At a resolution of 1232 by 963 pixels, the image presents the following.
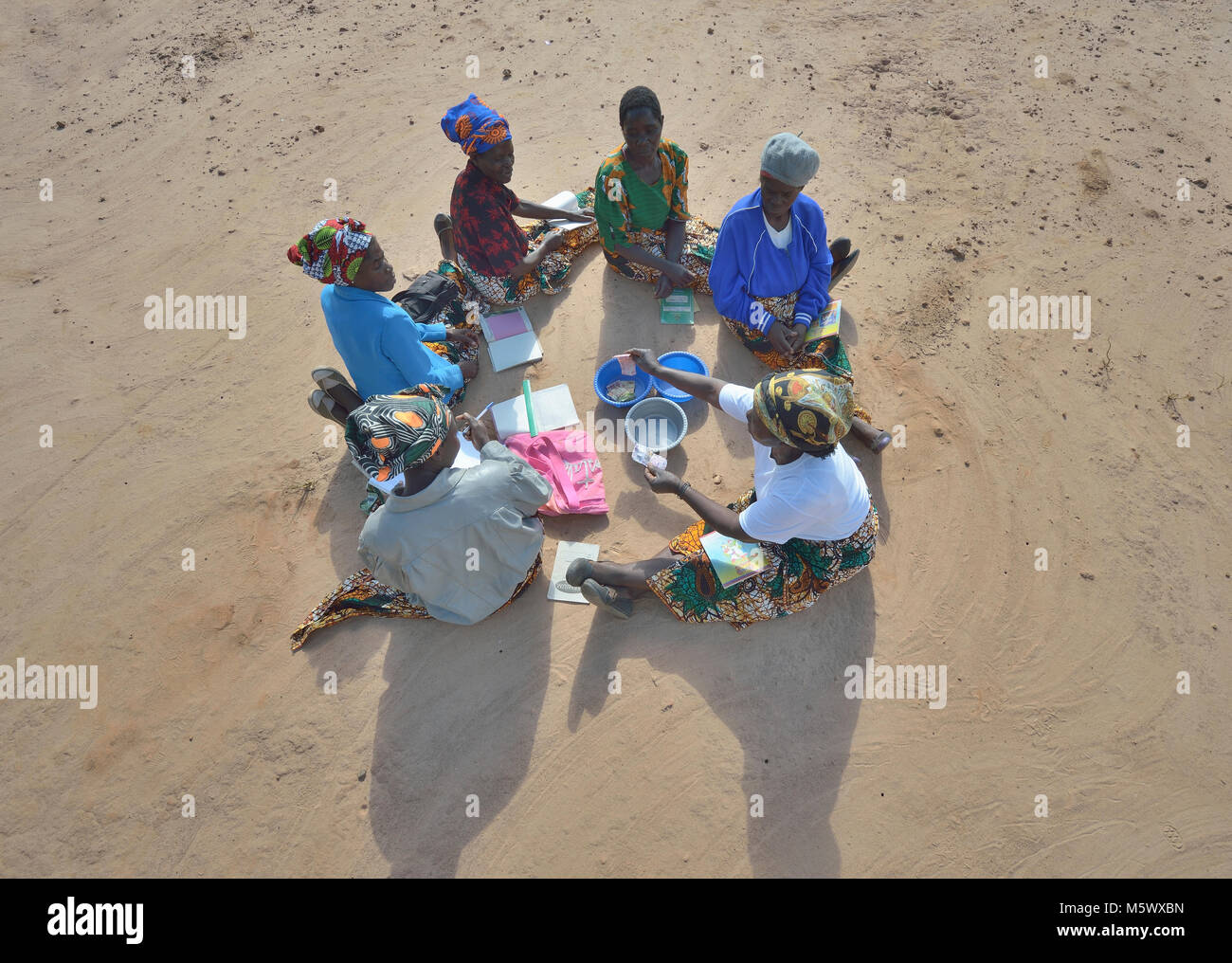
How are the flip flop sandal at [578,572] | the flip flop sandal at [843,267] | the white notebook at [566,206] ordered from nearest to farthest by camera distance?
the flip flop sandal at [578,572], the flip flop sandal at [843,267], the white notebook at [566,206]

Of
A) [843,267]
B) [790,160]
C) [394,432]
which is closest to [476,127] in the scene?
[790,160]

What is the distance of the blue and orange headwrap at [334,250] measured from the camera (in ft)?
12.8

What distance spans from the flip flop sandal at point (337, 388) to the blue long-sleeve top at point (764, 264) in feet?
8.28

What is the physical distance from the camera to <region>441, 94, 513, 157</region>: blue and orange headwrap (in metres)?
4.55

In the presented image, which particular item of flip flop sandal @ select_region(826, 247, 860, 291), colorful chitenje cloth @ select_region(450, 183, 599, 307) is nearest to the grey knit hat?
flip flop sandal @ select_region(826, 247, 860, 291)

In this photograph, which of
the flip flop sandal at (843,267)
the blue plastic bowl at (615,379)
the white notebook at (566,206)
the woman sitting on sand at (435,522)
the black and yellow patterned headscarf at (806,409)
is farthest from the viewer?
the white notebook at (566,206)

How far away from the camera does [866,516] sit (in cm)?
382

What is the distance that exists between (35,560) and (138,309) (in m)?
2.30

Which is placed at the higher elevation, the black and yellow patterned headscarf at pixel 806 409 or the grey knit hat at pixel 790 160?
the grey knit hat at pixel 790 160

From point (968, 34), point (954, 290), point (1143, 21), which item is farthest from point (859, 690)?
point (1143, 21)

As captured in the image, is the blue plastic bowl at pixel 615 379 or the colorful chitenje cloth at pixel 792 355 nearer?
the colorful chitenje cloth at pixel 792 355

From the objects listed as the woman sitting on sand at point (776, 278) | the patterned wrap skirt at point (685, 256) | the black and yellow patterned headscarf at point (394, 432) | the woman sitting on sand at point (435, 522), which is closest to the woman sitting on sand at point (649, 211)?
the patterned wrap skirt at point (685, 256)

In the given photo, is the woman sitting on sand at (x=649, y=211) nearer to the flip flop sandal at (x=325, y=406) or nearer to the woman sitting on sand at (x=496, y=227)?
the woman sitting on sand at (x=496, y=227)

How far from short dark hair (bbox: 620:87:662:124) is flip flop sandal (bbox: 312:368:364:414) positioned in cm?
243
